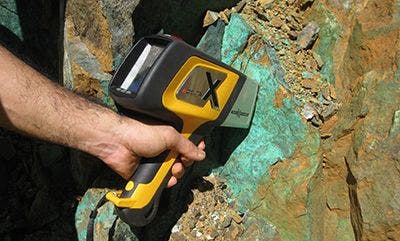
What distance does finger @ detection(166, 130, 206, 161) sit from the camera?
7.51 feet

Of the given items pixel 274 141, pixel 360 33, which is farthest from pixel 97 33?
pixel 360 33

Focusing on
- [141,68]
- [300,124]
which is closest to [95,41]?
[141,68]

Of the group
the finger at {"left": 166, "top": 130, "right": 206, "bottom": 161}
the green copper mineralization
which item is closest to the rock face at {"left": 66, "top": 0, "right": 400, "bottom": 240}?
the green copper mineralization

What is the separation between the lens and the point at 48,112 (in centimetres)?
210

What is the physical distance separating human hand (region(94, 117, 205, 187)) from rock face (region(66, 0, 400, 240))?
396 millimetres

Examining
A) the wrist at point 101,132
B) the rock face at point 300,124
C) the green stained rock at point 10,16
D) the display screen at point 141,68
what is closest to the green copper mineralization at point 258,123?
the rock face at point 300,124

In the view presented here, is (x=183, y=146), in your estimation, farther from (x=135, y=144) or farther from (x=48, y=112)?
(x=48, y=112)

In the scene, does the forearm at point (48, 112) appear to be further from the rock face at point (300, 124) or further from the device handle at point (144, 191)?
the rock face at point (300, 124)

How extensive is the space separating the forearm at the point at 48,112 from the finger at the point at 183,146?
25 centimetres

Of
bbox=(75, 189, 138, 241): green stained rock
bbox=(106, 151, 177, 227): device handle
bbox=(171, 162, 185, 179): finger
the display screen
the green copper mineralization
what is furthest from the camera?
the green copper mineralization

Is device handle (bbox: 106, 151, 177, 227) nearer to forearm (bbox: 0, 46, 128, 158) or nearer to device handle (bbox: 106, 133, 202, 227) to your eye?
device handle (bbox: 106, 133, 202, 227)

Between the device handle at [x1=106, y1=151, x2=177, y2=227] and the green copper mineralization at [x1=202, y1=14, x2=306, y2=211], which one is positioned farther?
the green copper mineralization at [x1=202, y1=14, x2=306, y2=211]

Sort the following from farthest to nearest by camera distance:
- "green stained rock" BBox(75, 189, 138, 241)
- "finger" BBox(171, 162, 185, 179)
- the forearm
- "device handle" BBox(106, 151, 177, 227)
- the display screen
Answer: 1. "green stained rock" BBox(75, 189, 138, 241)
2. "finger" BBox(171, 162, 185, 179)
3. "device handle" BBox(106, 151, 177, 227)
4. the display screen
5. the forearm

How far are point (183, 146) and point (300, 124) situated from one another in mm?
730
